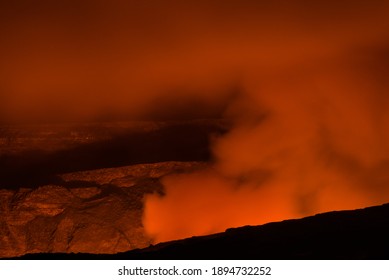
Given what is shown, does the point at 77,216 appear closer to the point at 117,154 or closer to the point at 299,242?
the point at 117,154

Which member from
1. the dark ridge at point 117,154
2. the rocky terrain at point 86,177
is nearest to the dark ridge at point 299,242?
the rocky terrain at point 86,177

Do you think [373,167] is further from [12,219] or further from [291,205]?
[12,219]

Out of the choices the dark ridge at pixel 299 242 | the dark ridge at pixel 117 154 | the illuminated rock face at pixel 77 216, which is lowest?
the dark ridge at pixel 299 242

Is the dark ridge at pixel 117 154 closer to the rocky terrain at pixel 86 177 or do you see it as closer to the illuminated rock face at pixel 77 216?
the rocky terrain at pixel 86 177

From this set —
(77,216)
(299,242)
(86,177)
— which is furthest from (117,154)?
(299,242)

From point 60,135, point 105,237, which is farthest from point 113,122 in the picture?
point 105,237
